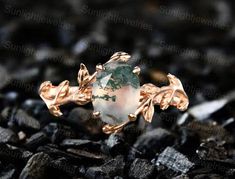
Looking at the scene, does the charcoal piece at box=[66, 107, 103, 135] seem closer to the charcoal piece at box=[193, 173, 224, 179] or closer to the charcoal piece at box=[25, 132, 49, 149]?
the charcoal piece at box=[25, 132, 49, 149]

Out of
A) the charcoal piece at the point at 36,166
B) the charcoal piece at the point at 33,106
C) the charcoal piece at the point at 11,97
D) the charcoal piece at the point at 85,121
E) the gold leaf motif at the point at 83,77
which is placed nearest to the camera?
the charcoal piece at the point at 36,166

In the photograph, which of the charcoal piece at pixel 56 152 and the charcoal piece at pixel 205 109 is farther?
the charcoal piece at pixel 205 109

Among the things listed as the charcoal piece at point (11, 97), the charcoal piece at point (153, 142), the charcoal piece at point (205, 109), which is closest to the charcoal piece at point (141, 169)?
the charcoal piece at point (153, 142)

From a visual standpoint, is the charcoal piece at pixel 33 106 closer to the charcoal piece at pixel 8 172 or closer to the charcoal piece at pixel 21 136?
the charcoal piece at pixel 21 136

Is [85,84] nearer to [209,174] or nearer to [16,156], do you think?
[16,156]

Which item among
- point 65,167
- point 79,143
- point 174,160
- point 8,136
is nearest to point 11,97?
point 8,136

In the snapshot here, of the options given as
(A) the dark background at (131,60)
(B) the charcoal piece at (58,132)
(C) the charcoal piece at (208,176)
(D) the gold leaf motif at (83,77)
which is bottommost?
(A) the dark background at (131,60)

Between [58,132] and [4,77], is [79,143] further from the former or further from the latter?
[4,77]

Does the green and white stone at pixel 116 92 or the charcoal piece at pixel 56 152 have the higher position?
the green and white stone at pixel 116 92
